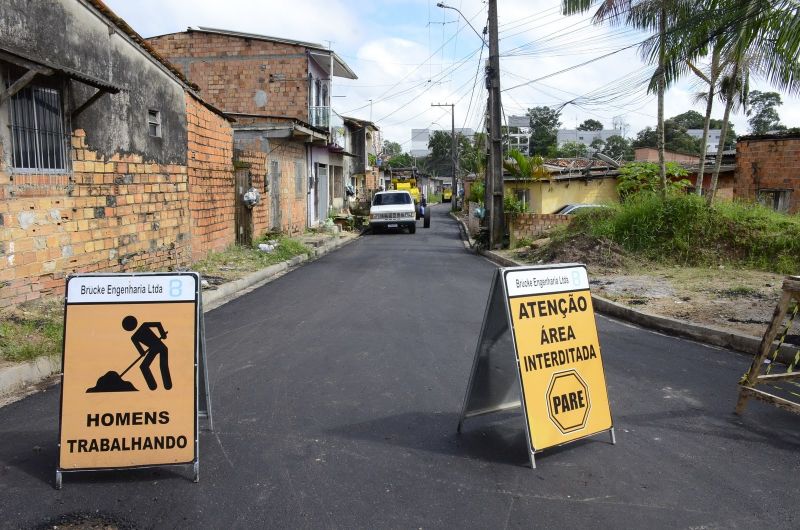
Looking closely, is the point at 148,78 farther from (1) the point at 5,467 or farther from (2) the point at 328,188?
(2) the point at 328,188

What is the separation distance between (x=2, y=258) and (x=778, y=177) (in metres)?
20.2

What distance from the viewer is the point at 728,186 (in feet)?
77.2

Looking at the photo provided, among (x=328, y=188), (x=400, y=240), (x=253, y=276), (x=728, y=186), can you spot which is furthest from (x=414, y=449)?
(x=328, y=188)

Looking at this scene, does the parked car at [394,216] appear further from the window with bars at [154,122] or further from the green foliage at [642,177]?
the window with bars at [154,122]

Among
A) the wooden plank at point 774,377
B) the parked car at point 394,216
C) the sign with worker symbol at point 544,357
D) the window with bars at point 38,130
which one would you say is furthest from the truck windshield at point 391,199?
the sign with worker symbol at point 544,357

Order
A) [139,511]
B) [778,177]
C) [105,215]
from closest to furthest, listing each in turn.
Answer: [139,511] → [105,215] → [778,177]

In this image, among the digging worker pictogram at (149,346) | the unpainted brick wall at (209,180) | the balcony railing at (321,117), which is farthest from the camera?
the balcony railing at (321,117)

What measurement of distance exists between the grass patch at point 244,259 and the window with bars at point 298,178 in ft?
20.0

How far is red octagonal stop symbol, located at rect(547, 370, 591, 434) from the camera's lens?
424 cm

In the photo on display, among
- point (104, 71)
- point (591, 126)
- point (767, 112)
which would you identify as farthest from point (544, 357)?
point (591, 126)

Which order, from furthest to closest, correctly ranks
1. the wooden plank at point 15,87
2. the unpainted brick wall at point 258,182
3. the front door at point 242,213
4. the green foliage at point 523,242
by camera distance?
the green foliage at point 523,242 → the unpainted brick wall at point 258,182 → the front door at point 242,213 → the wooden plank at point 15,87

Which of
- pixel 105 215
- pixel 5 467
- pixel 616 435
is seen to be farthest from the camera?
pixel 105 215

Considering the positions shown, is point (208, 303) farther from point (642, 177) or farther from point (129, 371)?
point (642, 177)

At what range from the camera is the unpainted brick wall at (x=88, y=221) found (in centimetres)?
728
